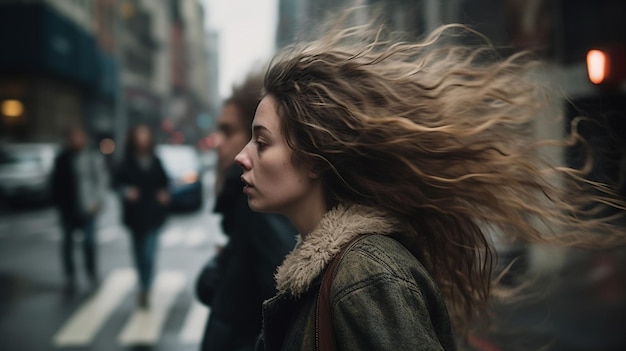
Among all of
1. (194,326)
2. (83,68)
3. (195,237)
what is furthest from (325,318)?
(83,68)

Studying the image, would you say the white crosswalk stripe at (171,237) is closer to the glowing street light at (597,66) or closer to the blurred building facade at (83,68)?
the glowing street light at (597,66)

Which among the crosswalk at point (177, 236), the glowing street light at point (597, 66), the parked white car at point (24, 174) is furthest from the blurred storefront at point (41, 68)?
the glowing street light at point (597, 66)

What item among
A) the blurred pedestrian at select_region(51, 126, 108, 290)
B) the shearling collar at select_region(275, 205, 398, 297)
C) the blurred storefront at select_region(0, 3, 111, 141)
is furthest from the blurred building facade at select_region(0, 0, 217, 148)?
the shearling collar at select_region(275, 205, 398, 297)

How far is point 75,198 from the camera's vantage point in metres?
8.38

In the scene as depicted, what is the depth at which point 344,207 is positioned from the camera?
5.41ft

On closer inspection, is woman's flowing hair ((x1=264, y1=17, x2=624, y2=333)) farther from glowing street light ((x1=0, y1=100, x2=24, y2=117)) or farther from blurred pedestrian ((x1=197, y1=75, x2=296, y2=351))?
glowing street light ((x1=0, y1=100, x2=24, y2=117))

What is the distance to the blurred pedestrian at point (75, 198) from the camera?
8.38 m

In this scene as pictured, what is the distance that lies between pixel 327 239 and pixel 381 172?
228 mm

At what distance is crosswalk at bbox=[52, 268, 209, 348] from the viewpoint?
5922mm

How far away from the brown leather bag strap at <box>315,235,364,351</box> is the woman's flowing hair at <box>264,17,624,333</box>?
28 cm

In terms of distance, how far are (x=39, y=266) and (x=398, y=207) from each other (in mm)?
9415

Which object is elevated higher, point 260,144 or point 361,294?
point 260,144

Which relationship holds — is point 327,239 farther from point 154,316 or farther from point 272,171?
point 154,316

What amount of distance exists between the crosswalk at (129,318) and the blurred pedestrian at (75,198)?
1.57ft
